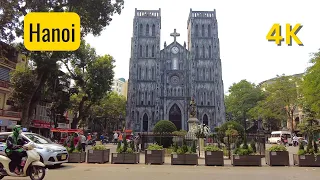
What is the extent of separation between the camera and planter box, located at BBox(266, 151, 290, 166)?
13.0 m

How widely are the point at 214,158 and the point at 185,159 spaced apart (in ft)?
4.38

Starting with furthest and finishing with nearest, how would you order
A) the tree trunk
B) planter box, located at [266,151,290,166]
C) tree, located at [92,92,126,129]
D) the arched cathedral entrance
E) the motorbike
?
the arched cathedral entrance → tree, located at [92,92,126,129] → the tree trunk → planter box, located at [266,151,290,166] → the motorbike

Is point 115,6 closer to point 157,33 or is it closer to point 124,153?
point 124,153

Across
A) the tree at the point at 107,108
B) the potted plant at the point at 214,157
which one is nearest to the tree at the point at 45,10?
the potted plant at the point at 214,157

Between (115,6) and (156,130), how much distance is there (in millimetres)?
14197

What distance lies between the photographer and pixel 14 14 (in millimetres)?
15734

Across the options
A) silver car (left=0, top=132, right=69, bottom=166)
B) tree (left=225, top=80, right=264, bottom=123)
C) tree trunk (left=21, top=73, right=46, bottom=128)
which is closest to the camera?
silver car (left=0, top=132, right=69, bottom=166)

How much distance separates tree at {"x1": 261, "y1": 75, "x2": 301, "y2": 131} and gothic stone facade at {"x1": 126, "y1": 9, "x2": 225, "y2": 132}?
8.64 metres

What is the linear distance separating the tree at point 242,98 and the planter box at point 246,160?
46513mm

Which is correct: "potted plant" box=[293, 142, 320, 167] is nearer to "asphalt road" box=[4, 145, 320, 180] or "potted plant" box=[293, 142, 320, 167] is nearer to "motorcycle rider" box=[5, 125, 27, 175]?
"asphalt road" box=[4, 145, 320, 180]

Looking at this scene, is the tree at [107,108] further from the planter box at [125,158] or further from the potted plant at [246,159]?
the potted plant at [246,159]

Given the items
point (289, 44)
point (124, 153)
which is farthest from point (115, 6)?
point (289, 44)

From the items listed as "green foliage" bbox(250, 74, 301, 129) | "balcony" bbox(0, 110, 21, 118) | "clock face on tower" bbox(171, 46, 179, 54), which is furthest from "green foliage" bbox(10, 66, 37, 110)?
"green foliage" bbox(250, 74, 301, 129)

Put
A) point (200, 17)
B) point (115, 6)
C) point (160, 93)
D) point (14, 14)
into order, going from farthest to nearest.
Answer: point (200, 17) < point (160, 93) < point (115, 6) < point (14, 14)
